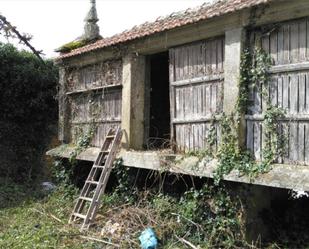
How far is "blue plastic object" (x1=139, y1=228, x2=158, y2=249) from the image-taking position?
6.75 meters

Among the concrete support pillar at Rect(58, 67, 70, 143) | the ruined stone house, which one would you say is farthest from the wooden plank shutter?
the concrete support pillar at Rect(58, 67, 70, 143)

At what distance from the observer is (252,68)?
6508 mm

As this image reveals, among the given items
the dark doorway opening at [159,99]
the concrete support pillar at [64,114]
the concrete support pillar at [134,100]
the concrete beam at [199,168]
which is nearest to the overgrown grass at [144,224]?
Answer: the concrete beam at [199,168]

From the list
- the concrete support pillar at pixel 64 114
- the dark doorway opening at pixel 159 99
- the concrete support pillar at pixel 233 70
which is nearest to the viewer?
the concrete support pillar at pixel 233 70

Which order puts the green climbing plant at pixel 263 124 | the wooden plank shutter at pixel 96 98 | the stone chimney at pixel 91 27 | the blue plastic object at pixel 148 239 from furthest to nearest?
the stone chimney at pixel 91 27, the wooden plank shutter at pixel 96 98, the blue plastic object at pixel 148 239, the green climbing plant at pixel 263 124

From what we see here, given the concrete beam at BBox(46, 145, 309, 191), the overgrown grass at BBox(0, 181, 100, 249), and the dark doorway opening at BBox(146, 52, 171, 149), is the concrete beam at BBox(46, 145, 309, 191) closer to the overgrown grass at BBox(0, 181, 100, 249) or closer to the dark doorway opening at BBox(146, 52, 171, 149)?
the overgrown grass at BBox(0, 181, 100, 249)

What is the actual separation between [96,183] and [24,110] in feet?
22.7

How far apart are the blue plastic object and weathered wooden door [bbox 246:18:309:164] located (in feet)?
6.86

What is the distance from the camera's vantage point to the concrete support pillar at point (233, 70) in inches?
259

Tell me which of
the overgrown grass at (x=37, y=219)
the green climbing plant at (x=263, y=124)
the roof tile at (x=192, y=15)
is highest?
the roof tile at (x=192, y=15)

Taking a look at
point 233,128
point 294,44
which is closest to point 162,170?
point 233,128

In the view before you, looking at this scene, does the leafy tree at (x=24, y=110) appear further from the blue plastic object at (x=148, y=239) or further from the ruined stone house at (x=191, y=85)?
the blue plastic object at (x=148, y=239)

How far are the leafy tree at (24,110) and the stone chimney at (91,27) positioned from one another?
8.04 ft

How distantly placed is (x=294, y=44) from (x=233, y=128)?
154 centimetres
